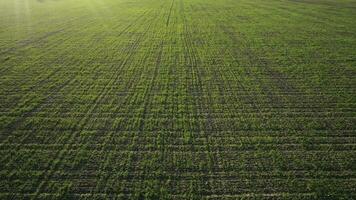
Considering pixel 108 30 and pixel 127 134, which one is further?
pixel 108 30

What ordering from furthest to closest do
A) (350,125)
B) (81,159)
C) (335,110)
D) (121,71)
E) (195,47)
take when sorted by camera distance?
(195,47)
(121,71)
(335,110)
(350,125)
(81,159)

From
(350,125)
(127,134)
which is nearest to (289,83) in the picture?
(350,125)

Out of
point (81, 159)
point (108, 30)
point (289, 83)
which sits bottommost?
point (81, 159)

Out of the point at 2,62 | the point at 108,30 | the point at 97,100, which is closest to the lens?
the point at 97,100

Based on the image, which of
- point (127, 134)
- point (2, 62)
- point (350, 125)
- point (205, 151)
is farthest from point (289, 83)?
point (2, 62)

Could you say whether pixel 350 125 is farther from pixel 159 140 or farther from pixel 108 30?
pixel 108 30

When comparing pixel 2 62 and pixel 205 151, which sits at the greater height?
pixel 2 62
